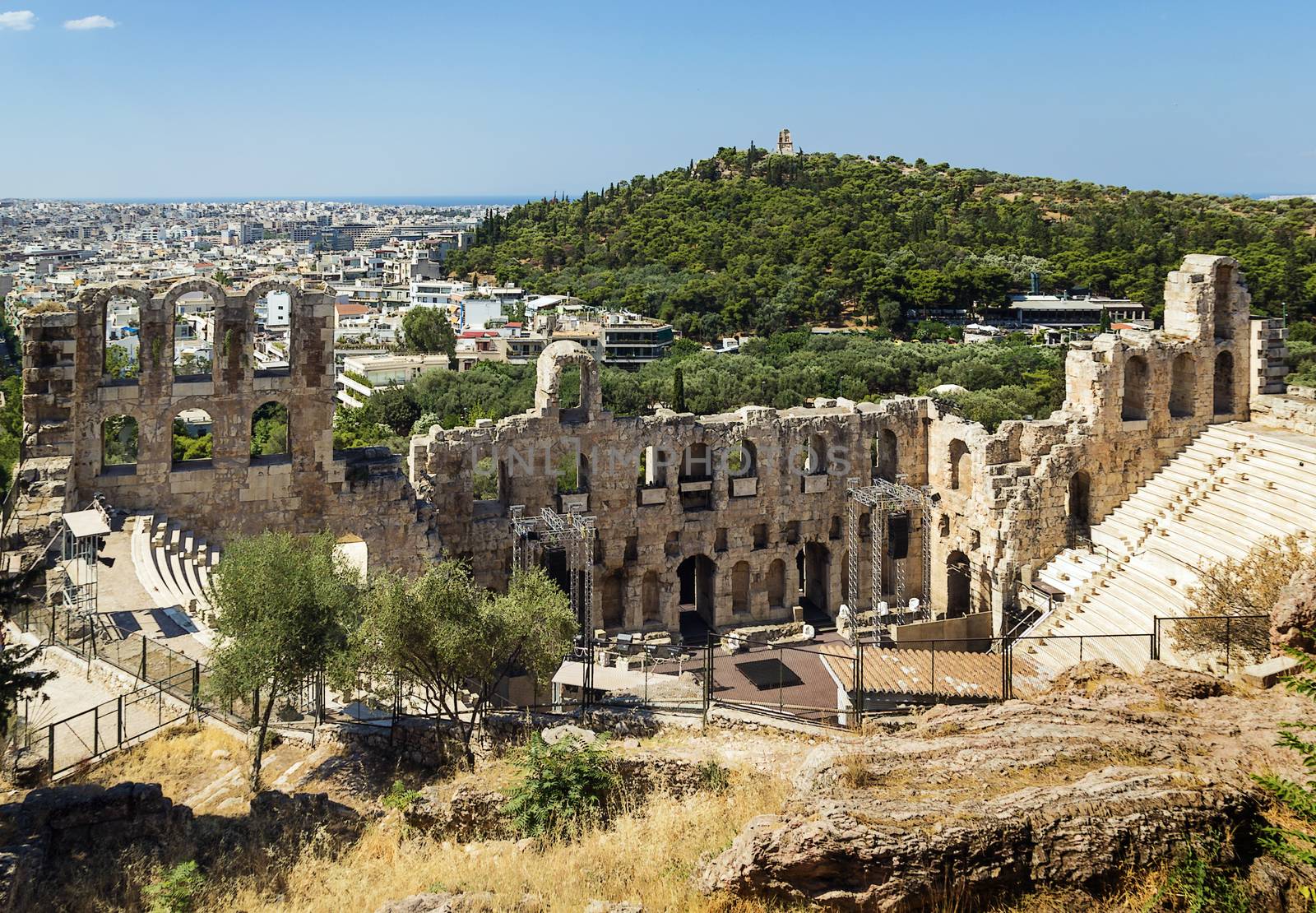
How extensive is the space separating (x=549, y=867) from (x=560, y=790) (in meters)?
2.12

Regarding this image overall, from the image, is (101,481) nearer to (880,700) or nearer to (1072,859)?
(880,700)

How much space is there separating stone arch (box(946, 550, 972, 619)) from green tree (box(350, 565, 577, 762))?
1655 cm

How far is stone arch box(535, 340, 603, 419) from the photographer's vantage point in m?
28.3

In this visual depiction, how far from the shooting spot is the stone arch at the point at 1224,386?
3120cm

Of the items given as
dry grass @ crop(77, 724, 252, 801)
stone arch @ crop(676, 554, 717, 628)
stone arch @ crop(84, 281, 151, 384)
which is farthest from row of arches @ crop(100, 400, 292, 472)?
stone arch @ crop(676, 554, 717, 628)

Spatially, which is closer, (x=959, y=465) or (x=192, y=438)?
(x=959, y=465)

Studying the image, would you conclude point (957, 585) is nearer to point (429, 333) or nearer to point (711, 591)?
point (711, 591)

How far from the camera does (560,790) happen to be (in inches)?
533

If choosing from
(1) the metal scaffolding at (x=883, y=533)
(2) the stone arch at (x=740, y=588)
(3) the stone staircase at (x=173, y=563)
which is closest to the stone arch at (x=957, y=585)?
(1) the metal scaffolding at (x=883, y=533)

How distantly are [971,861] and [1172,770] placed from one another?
7.55 feet

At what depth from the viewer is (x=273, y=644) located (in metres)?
15.5

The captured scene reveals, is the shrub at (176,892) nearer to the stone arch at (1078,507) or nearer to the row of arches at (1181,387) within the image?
the stone arch at (1078,507)

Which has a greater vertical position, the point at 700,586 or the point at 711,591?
the point at 711,591

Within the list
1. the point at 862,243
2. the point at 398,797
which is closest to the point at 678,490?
the point at 398,797
